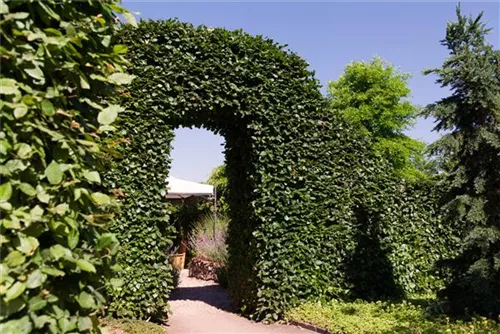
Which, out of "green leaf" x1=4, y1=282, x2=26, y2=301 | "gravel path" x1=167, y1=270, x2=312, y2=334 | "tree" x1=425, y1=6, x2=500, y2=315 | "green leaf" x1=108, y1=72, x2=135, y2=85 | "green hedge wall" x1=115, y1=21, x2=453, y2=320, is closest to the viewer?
"green leaf" x1=4, y1=282, x2=26, y2=301

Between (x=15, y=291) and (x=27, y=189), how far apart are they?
1.10 feet

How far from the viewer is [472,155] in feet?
19.7

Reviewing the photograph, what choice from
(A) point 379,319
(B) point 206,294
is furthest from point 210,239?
(A) point 379,319

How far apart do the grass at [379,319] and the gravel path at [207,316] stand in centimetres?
35

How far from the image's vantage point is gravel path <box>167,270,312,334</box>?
247 inches

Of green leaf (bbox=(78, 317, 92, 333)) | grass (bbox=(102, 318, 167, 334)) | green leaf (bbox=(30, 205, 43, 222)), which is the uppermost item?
green leaf (bbox=(30, 205, 43, 222))

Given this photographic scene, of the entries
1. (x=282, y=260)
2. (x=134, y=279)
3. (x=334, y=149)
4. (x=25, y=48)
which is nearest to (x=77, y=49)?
(x=25, y=48)

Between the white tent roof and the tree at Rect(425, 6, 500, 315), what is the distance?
8174 mm

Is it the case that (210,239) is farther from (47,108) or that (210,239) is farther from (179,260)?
(47,108)

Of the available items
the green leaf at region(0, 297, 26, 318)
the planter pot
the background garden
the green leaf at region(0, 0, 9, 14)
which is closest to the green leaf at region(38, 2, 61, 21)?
the green leaf at region(0, 0, 9, 14)

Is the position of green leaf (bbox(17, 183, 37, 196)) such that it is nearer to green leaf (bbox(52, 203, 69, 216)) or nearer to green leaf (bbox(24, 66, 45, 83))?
green leaf (bbox(52, 203, 69, 216))

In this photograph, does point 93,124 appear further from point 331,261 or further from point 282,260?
point 331,261

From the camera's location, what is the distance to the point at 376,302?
268 inches

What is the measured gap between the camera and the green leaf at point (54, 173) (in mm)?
1554
